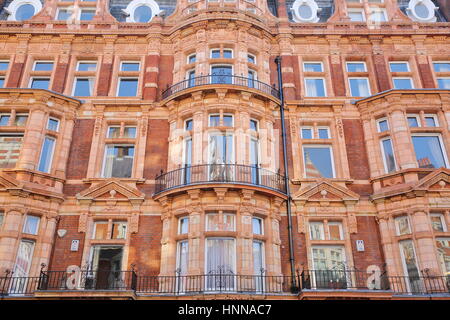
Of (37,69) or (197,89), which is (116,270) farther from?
(37,69)

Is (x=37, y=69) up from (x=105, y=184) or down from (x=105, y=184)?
up

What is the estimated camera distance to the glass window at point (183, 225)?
15705 mm

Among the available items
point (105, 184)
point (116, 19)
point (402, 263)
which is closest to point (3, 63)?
point (116, 19)

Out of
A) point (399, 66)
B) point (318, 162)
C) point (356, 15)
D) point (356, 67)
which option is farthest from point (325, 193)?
point (356, 15)

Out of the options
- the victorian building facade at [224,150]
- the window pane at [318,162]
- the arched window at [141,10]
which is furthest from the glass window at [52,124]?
the window pane at [318,162]

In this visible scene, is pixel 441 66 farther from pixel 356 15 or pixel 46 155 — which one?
pixel 46 155

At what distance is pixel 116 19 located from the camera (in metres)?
21.9

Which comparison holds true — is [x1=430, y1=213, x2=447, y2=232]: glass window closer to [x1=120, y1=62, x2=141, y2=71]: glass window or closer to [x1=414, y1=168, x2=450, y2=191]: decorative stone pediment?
[x1=414, y1=168, x2=450, y2=191]: decorative stone pediment

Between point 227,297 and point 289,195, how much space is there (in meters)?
5.08

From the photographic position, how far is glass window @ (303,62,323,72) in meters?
20.2

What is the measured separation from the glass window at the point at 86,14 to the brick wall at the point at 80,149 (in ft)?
21.4

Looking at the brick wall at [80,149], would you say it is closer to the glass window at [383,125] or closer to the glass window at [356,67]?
the glass window at [356,67]

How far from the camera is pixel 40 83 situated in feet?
65.1

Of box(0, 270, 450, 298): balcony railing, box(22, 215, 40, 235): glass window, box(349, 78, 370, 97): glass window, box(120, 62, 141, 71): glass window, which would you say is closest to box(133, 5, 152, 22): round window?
box(120, 62, 141, 71): glass window
